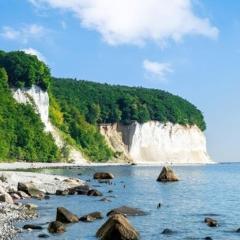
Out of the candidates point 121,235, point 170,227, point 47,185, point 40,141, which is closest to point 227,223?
point 170,227

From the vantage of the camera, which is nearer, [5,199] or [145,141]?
[5,199]

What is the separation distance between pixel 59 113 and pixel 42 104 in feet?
61.0

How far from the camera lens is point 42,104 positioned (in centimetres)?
13550

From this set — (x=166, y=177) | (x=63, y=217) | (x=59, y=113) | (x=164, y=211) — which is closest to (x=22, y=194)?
(x=164, y=211)

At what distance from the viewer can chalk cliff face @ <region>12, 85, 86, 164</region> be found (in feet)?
428

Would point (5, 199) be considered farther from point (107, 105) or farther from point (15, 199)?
point (107, 105)

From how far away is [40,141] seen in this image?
124 m

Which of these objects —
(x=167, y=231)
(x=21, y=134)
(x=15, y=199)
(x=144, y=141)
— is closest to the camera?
(x=167, y=231)

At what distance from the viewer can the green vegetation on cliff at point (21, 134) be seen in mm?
114875

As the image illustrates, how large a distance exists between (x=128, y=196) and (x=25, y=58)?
279 ft

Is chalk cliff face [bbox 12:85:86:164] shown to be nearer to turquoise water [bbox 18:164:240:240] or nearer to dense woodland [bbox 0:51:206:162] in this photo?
dense woodland [bbox 0:51:206:162]

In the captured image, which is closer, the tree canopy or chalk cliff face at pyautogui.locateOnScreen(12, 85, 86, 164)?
chalk cliff face at pyautogui.locateOnScreen(12, 85, 86, 164)

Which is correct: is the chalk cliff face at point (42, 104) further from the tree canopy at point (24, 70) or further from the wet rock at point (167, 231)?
the wet rock at point (167, 231)

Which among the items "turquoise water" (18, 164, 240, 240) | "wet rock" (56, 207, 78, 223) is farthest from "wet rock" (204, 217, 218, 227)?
"wet rock" (56, 207, 78, 223)
